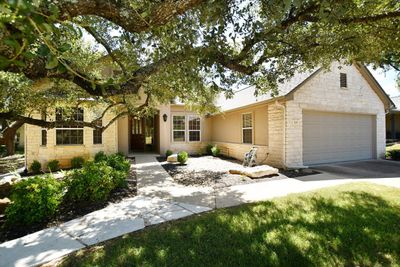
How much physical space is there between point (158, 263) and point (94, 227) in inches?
75.2

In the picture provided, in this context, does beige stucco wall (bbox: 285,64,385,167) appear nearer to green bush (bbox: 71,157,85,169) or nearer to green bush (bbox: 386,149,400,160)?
green bush (bbox: 386,149,400,160)

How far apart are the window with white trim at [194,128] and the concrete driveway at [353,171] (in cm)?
912

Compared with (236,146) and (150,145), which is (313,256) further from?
(150,145)

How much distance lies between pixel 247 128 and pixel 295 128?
3711 millimetres

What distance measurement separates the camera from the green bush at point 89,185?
19.3 ft

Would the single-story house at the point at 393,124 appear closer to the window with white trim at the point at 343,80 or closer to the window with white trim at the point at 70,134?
the window with white trim at the point at 343,80

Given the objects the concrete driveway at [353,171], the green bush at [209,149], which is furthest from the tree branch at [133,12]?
the green bush at [209,149]

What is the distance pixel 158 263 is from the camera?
132 inches

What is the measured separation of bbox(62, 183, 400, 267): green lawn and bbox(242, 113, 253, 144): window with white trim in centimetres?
822

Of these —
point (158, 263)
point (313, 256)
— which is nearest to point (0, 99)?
point (158, 263)

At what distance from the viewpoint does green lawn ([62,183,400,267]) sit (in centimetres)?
348

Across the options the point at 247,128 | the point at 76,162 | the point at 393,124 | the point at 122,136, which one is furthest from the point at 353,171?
the point at 393,124

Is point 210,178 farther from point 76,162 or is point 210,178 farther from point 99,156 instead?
point 76,162

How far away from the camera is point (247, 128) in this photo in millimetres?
14055
